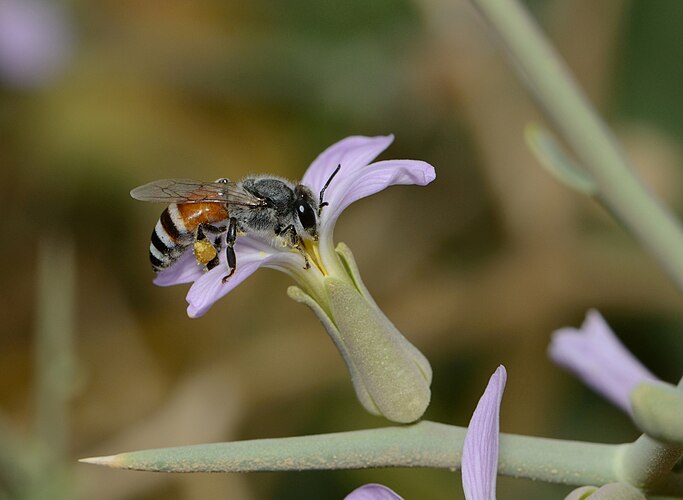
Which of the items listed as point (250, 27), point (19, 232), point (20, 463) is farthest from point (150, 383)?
point (250, 27)

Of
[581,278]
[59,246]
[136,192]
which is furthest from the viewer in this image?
[59,246]

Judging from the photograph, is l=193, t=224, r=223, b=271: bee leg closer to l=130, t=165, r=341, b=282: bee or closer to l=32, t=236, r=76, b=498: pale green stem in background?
l=130, t=165, r=341, b=282: bee

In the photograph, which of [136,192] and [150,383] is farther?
[150,383]

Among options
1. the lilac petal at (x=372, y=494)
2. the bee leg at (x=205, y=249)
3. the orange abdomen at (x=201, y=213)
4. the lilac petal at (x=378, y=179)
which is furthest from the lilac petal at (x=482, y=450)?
the orange abdomen at (x=201, y=213)

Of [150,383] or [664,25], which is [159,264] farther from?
[664,25]

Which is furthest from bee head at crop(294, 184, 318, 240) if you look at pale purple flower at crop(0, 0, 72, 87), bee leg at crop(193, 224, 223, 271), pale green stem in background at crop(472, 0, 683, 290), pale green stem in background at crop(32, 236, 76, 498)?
pale purple flower at crop(0, 0, 72, 87)
